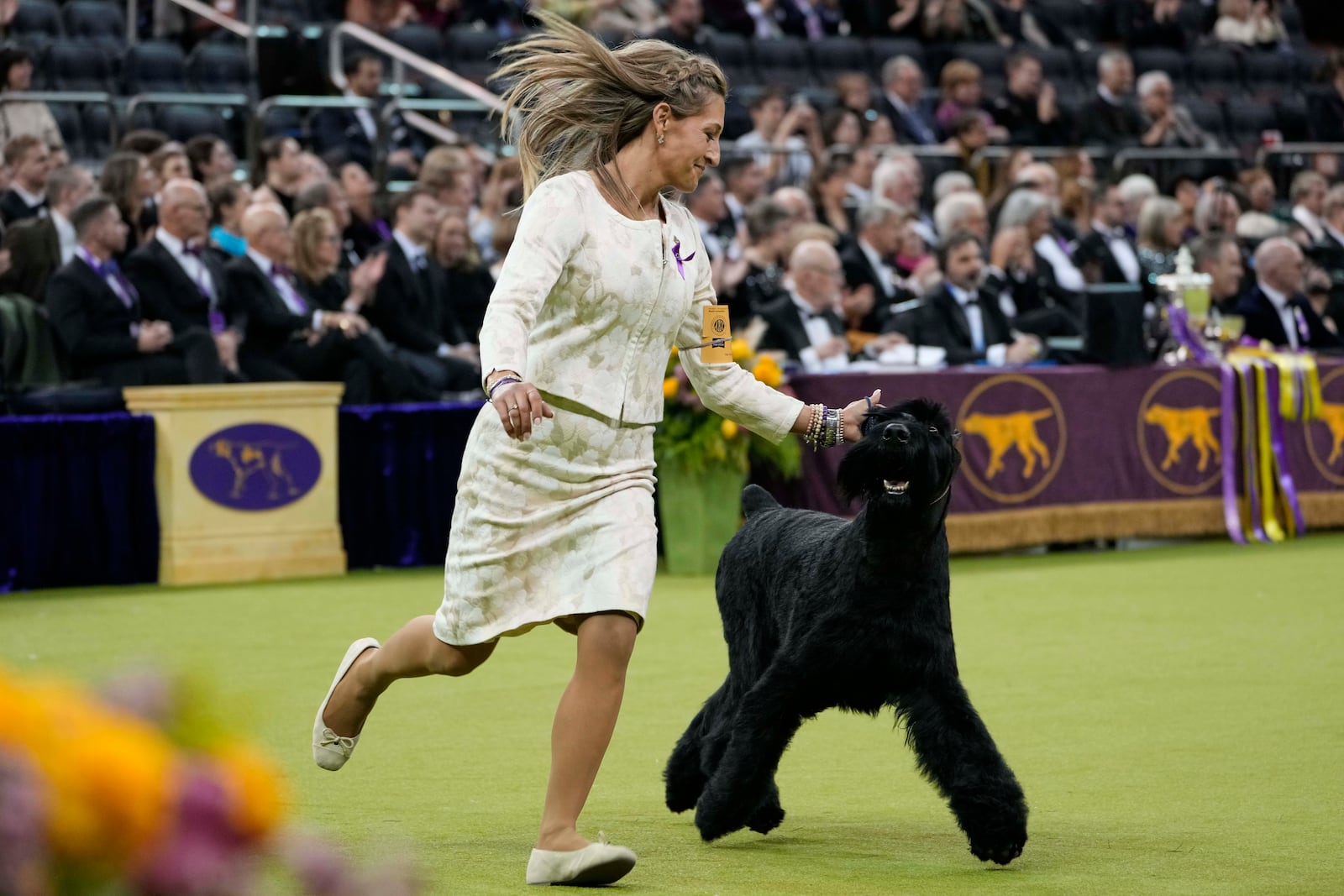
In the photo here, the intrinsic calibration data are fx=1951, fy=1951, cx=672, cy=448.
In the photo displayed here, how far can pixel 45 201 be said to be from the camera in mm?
9680

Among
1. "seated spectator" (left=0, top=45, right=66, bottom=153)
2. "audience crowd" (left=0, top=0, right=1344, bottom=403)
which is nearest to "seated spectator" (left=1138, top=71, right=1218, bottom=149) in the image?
"audience crowd" (left=0, top=0, right=1344, bottom=403)

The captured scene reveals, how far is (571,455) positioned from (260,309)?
5.94 metres

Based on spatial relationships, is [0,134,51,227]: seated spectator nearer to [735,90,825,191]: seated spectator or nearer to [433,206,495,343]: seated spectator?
[433,206,495,343]: seated spectator

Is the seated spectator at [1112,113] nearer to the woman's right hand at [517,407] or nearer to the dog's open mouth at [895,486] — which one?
the dog's open mouth at [895,486]

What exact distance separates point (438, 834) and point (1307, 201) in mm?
11576

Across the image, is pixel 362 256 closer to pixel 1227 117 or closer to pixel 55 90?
pixel 55 90

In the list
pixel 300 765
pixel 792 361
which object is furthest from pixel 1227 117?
pixel 300 765

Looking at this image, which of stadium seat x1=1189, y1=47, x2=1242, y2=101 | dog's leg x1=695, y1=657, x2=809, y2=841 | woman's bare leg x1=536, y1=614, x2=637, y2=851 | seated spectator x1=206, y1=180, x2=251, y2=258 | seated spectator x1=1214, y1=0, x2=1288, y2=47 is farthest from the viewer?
seated spectator x1=1214, y1=0, x2=1288, y2=47

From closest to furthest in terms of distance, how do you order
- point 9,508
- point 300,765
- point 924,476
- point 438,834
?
1. point 924,476
2. point 438,834
3. point 300,765
4. point 9,508

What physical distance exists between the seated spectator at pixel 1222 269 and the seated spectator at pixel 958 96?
355 centimetres

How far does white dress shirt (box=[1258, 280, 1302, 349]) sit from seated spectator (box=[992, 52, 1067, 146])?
407cm

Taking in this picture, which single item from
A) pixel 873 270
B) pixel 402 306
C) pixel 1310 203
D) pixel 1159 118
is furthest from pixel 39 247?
pixel 1159 118

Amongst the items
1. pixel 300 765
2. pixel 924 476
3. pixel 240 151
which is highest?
pixel 240 151

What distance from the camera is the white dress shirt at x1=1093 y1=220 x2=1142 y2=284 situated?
12438mm
